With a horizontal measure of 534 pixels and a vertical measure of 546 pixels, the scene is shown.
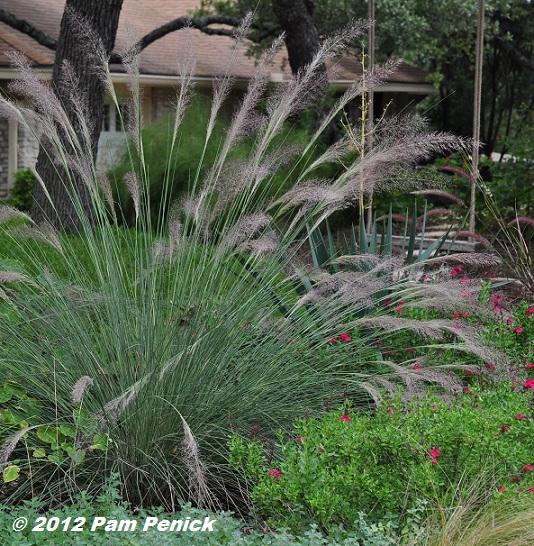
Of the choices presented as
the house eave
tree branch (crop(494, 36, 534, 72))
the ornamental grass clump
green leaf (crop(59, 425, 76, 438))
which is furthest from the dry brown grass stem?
tree branch (crop(494, 36, 534, 72))

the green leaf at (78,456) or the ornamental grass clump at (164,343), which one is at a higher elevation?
the ornamental grass clump at (164,343)

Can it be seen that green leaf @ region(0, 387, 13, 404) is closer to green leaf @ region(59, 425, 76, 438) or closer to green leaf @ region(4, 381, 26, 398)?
green leaf @ region(4, 381, 26, 398)

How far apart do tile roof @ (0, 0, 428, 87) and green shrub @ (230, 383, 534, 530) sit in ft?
39.3

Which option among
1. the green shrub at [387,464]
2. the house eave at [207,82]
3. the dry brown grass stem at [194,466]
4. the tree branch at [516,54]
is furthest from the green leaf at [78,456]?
the tree branch at [516,54]

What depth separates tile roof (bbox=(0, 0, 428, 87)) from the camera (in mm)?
17188

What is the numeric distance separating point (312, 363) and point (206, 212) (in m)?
0.82

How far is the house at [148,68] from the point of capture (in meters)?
16.8

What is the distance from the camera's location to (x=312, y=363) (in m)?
4.10

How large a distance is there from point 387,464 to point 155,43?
17.5 metres

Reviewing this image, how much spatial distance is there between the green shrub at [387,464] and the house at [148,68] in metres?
Answer: 11.1

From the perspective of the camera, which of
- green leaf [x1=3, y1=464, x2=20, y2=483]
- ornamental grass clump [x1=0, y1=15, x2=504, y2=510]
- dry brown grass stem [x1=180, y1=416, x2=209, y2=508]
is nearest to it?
dry brown grass stem [x1=180, y1=416, x2=209, y2=508]

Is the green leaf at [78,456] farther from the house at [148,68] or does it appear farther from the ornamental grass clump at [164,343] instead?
the house at [148,68]

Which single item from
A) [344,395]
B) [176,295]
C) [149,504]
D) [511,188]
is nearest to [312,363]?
[344,395]

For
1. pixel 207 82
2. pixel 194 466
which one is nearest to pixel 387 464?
pixel 194 466
